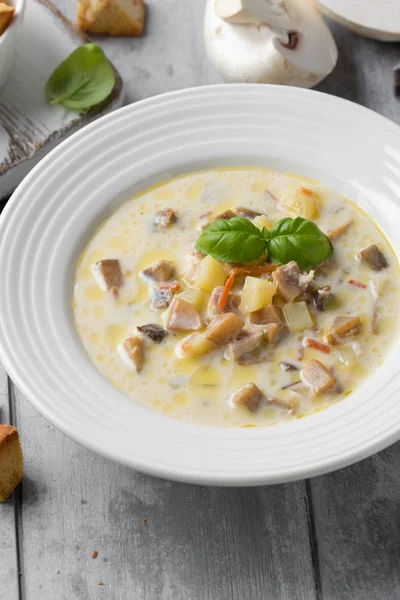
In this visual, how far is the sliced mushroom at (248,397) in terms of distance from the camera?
3.29 metres

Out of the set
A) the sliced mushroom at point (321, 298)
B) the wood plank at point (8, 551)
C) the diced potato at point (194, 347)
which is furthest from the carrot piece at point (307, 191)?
the wood plank at point (8, 551)

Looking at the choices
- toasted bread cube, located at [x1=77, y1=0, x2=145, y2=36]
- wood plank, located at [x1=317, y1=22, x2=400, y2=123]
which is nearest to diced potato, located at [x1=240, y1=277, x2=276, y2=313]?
wood plank, located at [x1=317, y1=22, x2=400, y2=123]

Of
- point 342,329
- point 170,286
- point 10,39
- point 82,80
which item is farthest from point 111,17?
point 342,329

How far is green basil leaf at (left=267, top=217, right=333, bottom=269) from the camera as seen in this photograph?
3602 millimetres

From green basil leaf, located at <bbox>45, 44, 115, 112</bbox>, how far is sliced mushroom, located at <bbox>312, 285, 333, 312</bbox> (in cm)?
178

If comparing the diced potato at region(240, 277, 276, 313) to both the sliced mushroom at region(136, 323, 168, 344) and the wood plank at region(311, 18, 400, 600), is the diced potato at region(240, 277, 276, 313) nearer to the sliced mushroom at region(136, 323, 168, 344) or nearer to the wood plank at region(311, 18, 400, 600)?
the sliced mushroom at region(136, 323, 168, 344)

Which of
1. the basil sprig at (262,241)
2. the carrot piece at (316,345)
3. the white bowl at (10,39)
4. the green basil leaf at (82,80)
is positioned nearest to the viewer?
the carrot piece at (316,345)

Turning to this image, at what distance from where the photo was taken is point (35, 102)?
4793 millimetres

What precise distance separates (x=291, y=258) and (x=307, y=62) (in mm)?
1485

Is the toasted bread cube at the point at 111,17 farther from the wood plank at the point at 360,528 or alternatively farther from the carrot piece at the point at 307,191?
the wood plank at the point at 360,528

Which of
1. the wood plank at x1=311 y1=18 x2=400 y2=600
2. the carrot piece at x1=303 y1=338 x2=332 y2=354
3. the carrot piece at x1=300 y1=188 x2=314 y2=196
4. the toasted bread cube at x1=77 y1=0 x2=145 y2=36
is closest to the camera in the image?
the wood plank at x1=311 y1=18 x2=400 y2=600

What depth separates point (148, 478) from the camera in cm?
351

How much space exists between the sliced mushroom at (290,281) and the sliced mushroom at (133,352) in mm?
599

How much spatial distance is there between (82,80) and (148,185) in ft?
3.07
